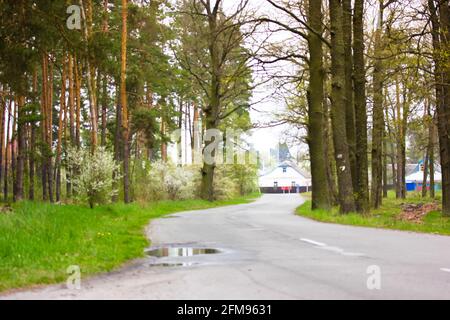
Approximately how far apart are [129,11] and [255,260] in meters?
23.5

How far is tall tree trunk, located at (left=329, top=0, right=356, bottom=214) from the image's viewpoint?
19656mm

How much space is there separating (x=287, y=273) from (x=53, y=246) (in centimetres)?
423

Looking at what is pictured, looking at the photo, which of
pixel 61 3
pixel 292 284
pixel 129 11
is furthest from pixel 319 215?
pixel 129 11

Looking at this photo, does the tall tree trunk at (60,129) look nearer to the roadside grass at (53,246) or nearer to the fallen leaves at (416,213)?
the fallen leaves at (416,213)

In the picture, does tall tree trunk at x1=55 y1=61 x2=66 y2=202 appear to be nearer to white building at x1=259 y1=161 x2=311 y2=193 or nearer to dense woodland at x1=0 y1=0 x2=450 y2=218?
dense woodland at x1=0 y1=0 x2=450 y2=218

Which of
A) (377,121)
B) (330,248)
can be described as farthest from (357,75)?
(330,248)

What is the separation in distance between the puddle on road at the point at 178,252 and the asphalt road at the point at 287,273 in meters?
0.33

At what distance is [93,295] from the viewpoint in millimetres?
5871

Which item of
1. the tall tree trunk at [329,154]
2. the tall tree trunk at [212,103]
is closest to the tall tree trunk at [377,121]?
the tall tree trunk at [329,154]

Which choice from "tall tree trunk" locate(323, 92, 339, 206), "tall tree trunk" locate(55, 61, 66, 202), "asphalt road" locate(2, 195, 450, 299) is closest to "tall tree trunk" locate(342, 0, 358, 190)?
"tall tree trunk" locate(323, 92, 339, 206)

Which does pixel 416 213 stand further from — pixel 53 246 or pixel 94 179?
pixel 53 246

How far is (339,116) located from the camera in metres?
19.9

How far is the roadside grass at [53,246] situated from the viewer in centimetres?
714
